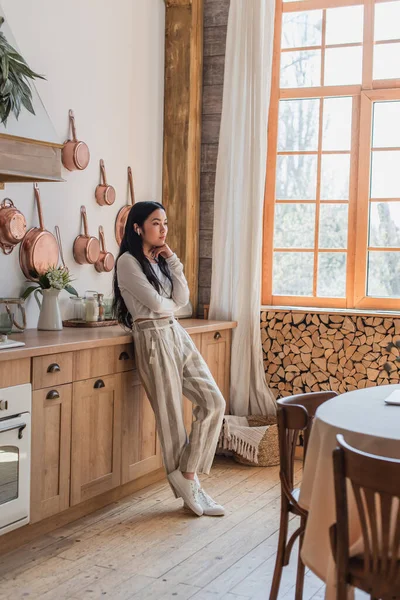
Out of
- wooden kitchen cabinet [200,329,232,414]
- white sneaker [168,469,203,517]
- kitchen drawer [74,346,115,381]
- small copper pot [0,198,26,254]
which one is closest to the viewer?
kitchen drawer [74,346,115,381]

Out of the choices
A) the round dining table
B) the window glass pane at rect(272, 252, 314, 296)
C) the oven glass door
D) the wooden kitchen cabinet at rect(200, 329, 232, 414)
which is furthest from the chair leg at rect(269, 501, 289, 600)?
the window glass pane at rect(272, 252, 314, 296)

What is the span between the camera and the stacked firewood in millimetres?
5000

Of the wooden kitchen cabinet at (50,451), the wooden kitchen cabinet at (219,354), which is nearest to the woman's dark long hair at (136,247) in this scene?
the wooden kitchen cabinet at (50,451)

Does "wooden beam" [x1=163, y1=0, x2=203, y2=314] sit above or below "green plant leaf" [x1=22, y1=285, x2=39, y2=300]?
above

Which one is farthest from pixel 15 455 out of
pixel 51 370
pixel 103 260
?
Answer: pixel 103 260

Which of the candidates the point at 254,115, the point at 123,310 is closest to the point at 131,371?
the point at 123,310

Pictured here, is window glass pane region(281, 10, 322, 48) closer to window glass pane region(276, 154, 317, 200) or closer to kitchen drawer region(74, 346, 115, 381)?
window glass pane region(276, 154, 317, 200)

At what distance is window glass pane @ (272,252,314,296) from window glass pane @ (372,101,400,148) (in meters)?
0.89

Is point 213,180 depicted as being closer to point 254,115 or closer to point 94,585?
point 254,115

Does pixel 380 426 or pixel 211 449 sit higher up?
pixel 380 426

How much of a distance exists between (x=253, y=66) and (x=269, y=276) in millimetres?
1437

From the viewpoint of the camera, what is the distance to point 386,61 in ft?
17.1

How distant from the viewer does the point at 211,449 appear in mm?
4078

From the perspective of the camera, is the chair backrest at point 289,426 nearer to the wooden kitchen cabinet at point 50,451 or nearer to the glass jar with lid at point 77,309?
the wooden kitchen cabinet at point 50,451
